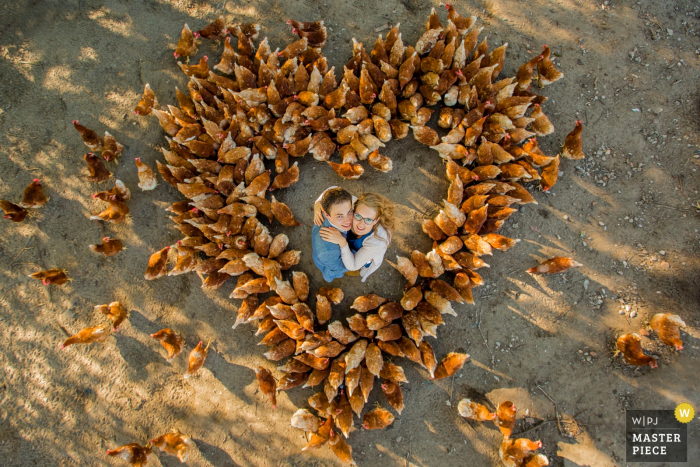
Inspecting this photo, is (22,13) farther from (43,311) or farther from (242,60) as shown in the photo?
(43,311)

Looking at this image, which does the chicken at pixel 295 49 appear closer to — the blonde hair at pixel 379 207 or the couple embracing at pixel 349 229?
the couple embracing at pixel 349 229

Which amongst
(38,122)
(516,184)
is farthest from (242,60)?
(516,184)

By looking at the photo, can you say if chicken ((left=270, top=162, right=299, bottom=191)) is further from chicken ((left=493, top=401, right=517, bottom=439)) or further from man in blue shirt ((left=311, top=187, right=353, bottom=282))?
chicken ((left=493, top=401, right=517, bottom=439))

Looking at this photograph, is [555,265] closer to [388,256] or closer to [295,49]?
[388,256]

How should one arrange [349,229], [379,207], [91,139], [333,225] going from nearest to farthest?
[379,207] → [333,225] → [349,229] → [91,139]

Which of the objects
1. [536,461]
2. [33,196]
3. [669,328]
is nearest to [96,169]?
[33,196]

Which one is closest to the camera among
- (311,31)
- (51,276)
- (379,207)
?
(379,207)

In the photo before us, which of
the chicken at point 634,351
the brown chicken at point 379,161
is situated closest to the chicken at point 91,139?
the brown chicken at point 379,161
